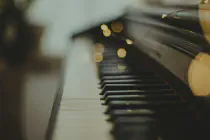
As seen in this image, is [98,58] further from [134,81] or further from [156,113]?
[156,113]

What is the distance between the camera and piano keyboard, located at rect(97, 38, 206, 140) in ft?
2.26

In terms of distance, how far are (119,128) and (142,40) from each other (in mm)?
897

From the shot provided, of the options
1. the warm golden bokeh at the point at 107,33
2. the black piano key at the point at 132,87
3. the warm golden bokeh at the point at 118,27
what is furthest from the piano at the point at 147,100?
the warm golden bokeh at the point at 107,33

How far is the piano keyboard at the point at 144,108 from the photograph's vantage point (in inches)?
27.2

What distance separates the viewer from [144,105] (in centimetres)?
86

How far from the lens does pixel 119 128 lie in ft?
2.38

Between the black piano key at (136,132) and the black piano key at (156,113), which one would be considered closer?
the black piano key at (136,132)

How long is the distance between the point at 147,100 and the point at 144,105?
4 cm

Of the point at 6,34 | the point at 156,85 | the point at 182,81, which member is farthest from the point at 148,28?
the point at 6,34

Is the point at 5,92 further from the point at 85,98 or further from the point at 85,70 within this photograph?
the point at 85,98

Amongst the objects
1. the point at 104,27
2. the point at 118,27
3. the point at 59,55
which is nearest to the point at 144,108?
the point at 118,27

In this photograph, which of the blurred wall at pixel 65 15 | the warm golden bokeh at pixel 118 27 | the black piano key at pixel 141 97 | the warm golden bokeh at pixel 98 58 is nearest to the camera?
the black piano key at pixel 141 97

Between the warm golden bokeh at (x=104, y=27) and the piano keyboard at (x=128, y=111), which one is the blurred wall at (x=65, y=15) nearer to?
the warm golden bokeh at (x=104, y=27)

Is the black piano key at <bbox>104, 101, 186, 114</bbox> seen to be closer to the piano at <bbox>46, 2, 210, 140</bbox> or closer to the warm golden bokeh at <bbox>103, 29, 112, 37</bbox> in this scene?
the piano at <bbox>46, 2, 210, 140</bbox>
